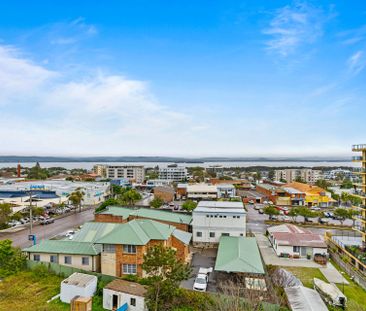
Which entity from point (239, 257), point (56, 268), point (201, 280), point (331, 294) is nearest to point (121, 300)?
point (201, 280)

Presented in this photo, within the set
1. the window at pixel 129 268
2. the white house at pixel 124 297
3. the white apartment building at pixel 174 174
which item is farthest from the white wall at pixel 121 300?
the white apartment building at pixel 174 174

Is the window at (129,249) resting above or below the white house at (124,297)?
above

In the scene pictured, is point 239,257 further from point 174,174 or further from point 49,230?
point 174,174

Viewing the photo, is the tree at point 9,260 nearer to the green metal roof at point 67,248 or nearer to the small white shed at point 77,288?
the green metal roof at point 67,248

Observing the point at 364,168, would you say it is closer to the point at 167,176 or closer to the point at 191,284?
the point at 191,284

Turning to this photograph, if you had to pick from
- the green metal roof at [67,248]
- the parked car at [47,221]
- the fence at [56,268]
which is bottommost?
the parked car at [47,221]

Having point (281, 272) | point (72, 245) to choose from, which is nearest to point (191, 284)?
point (281, 272)
